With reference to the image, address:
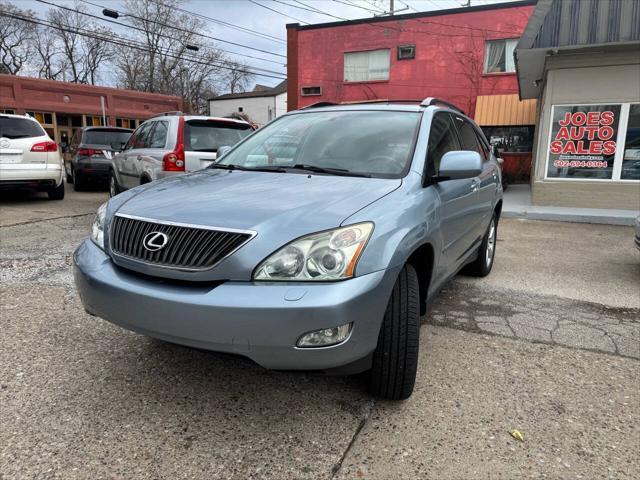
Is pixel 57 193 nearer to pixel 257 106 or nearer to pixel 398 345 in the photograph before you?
pixel 398 345

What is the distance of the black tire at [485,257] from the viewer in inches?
192

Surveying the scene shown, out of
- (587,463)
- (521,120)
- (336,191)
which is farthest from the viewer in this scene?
(521,120)

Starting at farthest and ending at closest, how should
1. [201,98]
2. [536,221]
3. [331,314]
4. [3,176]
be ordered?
1. [201,98]
2. [536,221]
3. [3,176]
4. [331,314]

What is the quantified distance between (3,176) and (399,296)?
28.5ft

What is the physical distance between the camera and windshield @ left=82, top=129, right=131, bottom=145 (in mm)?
12047

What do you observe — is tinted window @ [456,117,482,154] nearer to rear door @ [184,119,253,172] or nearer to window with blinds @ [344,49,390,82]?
rear door @ [184,119,253,172]

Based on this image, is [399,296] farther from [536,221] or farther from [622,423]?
[536,221]

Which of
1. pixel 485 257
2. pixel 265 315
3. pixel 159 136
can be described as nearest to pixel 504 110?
pixel 159 136

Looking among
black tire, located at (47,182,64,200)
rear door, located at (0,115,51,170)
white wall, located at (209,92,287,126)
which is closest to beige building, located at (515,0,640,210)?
rear door, located at (0,115,51,170)

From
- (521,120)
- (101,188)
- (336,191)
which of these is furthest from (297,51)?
(336,191)

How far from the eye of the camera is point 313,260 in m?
2.10

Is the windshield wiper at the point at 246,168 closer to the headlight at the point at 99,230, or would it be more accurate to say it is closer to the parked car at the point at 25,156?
the headlight at the point at 99,230

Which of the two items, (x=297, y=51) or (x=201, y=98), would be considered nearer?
(x=297, y=51)

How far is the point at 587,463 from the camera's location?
2.16 meters
